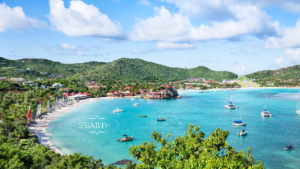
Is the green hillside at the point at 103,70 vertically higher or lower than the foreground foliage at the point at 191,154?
higher

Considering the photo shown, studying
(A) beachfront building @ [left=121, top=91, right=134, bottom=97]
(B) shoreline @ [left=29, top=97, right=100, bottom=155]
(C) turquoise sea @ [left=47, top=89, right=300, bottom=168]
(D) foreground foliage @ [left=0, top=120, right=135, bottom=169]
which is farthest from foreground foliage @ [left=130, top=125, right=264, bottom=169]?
(A) beachfront building @ [left=121, top=91, right=134, bottom=97]

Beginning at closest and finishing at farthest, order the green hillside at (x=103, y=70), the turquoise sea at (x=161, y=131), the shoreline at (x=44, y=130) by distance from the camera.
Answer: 1. the turquoise sea at (x=161, y=131)
2. the shoreline at (x=44, y=130)
3. the green hillside at (x=103, y=70)

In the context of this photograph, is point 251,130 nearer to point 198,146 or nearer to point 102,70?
point 198,146

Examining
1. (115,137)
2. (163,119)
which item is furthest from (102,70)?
(115,137)

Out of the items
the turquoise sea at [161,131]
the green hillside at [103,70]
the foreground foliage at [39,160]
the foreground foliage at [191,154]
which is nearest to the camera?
the foreground foliage at [191,154]

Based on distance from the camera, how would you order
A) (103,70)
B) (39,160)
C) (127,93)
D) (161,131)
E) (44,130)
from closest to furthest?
(39,160) → (44,130) → (161,131) → (127,93) → (103,70)

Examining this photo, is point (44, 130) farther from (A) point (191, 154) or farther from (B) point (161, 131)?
(A) point (191, 154)

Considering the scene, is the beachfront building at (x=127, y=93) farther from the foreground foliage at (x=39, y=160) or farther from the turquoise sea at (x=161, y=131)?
the foreground foliage at (x=39, y=160)

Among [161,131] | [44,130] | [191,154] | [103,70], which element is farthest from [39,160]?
[103,70]

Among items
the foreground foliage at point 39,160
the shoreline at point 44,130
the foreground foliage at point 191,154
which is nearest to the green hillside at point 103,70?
the shoreline at point 44,130

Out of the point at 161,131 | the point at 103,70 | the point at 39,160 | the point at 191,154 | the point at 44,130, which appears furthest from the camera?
the point at 103,70

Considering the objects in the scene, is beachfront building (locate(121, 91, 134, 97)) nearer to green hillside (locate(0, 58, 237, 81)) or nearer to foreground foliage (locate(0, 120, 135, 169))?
green hillside (locate(0, 58, 237, 81))
